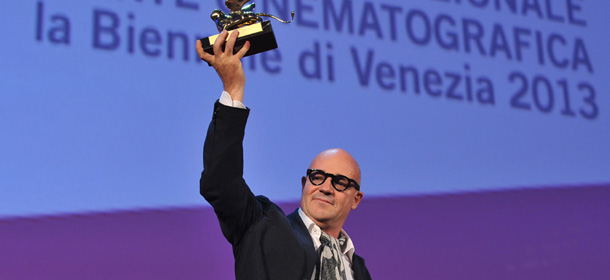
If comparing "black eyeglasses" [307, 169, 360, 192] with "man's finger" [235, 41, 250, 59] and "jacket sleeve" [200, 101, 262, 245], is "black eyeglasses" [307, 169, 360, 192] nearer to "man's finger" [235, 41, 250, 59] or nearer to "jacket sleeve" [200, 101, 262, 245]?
"jacket sleeve" [200, 101, 262, 245]

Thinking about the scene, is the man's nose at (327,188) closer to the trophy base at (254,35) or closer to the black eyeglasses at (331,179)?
the black eyeglasses at (331,179)

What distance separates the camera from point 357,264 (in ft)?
5.50

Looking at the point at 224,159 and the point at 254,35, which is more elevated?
the point at 254,35

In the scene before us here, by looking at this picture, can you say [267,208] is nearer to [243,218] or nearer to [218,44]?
[243,218]

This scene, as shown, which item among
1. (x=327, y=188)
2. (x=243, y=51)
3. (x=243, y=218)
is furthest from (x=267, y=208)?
(x=243, y=51)

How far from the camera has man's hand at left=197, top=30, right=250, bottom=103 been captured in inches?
49.2

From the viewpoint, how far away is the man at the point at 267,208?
126 cm

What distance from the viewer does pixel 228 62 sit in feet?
4.09

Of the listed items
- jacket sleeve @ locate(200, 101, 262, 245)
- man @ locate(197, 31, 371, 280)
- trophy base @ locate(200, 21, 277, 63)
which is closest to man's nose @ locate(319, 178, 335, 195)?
man @ locate(197, 31, 371, 280)

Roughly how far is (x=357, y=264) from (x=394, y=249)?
91cm

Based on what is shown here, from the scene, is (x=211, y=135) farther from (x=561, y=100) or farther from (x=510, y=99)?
(x=561, y=100)

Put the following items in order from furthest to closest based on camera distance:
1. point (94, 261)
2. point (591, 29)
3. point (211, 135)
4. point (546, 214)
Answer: point (591, 29) → point (546, 214) → point (94, 261) → point (211, 135)

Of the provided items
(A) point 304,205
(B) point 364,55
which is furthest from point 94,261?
(B) point 364,55

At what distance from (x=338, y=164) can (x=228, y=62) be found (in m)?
0.50
